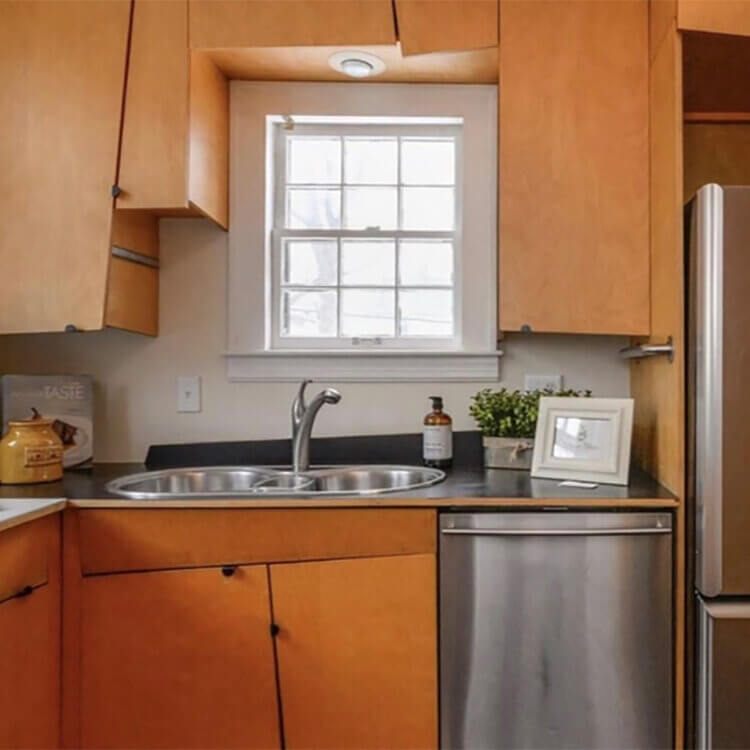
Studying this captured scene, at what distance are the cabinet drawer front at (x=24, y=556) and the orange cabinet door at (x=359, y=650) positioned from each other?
0.58 m

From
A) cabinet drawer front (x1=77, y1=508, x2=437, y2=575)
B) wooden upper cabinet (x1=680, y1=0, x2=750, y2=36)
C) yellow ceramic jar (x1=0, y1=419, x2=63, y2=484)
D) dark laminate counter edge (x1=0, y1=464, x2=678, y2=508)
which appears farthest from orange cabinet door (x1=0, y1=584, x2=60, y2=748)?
wooden upper cabinet (x1=680, y1=0, x2=750, y2=36)

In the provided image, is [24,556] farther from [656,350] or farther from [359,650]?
[656,350]

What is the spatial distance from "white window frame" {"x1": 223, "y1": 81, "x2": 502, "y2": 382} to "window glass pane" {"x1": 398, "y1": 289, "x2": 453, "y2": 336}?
11cm

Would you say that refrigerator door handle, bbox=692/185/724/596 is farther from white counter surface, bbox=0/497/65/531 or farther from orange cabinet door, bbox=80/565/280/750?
white counter surface, bbox=0/497/65/531

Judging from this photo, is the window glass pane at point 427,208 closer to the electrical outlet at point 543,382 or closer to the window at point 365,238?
the window at point 365,238

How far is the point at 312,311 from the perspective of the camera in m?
2.28

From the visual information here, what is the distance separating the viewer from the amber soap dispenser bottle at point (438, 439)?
6.62ft

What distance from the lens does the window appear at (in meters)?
2.27

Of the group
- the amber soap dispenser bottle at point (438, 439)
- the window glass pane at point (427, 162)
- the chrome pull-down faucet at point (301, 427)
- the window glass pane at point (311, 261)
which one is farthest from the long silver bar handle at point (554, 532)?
the window glass pane at point (427, 162)

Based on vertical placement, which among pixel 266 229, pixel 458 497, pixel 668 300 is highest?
pixel 266 229

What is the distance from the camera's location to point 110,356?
7.20 ft

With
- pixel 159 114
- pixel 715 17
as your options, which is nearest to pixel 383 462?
pixel 159 114

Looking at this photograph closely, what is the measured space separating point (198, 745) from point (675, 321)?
1701 millimetres

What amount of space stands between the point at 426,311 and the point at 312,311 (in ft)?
1.42
